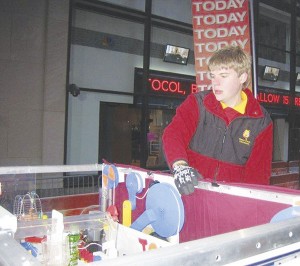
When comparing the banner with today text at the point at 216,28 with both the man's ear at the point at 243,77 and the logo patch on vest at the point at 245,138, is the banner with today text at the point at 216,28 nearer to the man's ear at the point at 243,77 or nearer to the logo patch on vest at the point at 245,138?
the man's ear at the point at 243,77

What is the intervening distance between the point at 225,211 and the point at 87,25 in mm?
6935

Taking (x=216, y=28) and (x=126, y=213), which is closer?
(x=126, y=213)

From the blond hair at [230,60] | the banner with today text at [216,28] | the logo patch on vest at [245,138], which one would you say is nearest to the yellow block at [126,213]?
the logo patch on vest at [245,138]

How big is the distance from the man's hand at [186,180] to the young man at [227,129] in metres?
0.56

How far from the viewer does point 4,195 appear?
2984mm

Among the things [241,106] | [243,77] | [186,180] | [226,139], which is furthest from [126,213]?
[243,77]

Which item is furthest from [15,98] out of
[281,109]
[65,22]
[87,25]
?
[281,109]

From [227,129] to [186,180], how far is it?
800 millimetres

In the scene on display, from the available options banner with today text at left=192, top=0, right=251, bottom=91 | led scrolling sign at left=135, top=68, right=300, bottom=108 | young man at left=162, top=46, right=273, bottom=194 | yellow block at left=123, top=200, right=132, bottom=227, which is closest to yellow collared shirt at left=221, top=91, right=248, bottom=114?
young man at left=162, top=46, right=273, bottom=194

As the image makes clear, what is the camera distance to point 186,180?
206 centimetres

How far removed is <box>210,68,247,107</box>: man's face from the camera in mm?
2682

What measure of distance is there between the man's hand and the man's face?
83 cm

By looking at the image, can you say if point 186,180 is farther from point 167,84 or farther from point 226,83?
point 167,84

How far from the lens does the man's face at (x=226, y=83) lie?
2.68 m
